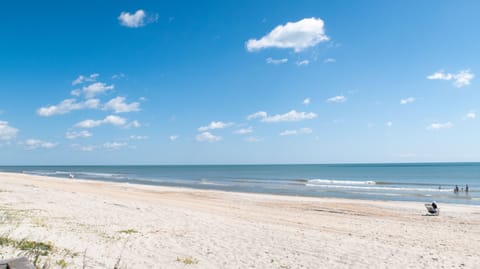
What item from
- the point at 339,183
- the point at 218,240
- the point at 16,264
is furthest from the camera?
the point at 339,183

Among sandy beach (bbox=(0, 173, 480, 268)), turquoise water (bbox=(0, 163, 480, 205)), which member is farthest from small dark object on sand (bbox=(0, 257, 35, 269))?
turquoise water (bbox=(0, 163, 480, 205))

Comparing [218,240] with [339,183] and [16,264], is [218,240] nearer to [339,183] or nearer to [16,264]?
[16,264]

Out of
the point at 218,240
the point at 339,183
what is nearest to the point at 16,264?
the point at 218,240

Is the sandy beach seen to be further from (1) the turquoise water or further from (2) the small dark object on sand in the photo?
(1) the turquoise water

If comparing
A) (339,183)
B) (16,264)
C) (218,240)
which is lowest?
(339,183)

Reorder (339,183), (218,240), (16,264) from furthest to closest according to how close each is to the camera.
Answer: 1. (339,183)
2. (218,240)
3. (16,264)

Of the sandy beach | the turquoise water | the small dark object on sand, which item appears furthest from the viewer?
the turquoise water

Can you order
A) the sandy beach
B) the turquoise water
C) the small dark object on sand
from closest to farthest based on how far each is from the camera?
the small dark object on sand < the sandy beach < the turquoise water

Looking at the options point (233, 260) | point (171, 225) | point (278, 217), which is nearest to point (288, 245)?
point (233, 260)

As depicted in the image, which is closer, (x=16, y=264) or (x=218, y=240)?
(x=16, y=264)

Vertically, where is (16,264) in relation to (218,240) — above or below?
above

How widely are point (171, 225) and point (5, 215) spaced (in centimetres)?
591

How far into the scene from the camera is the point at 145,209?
17.4 m

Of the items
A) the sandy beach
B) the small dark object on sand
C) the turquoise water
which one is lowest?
the turquoise water
